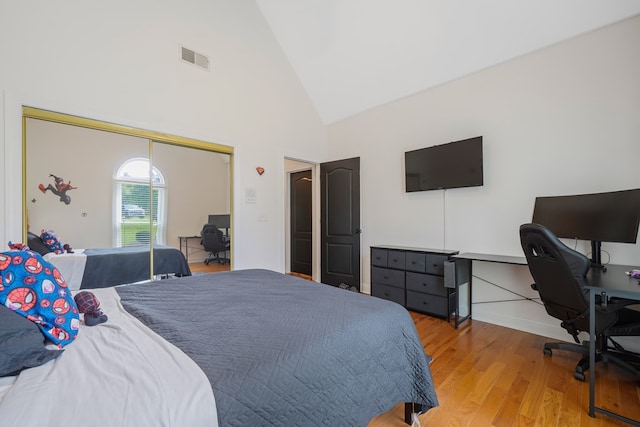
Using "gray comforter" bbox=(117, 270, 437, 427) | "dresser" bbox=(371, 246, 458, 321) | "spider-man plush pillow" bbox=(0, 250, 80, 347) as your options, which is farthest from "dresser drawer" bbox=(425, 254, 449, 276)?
"spider-man plush pillow" bbox=(0, 250, 80, 347)

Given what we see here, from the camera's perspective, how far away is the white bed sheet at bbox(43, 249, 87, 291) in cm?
243

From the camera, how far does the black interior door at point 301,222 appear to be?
17.9ft

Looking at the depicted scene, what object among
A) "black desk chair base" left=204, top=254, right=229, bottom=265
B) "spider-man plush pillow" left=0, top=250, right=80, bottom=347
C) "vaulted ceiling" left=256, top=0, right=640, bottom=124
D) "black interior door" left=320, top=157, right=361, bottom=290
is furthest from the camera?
"black interior door" left=320, top=157, right=361, bottom=290

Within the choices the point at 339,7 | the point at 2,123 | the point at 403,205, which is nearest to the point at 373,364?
the point at 403,205

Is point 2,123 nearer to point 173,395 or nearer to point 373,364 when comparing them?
point 173,395

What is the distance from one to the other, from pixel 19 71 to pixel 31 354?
99.5 inches

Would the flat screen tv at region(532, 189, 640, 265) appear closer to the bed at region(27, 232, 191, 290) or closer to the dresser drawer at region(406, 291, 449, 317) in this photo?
the dresser drawer at region(406, 291, 449, 317)

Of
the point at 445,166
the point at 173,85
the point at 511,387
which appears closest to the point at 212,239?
the point at 173,85

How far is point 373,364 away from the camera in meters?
1.25

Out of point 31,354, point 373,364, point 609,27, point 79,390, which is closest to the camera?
point 79,390

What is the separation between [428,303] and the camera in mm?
3156

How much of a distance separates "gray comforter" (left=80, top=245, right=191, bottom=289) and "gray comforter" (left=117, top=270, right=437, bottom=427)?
1234 mm

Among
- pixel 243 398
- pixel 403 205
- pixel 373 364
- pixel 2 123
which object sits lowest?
pixel 373 364

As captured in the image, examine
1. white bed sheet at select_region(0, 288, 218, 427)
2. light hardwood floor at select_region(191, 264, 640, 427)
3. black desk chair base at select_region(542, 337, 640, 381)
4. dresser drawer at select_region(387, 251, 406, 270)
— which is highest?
white bed sheet at select_region(0, 288, 218, 427)
